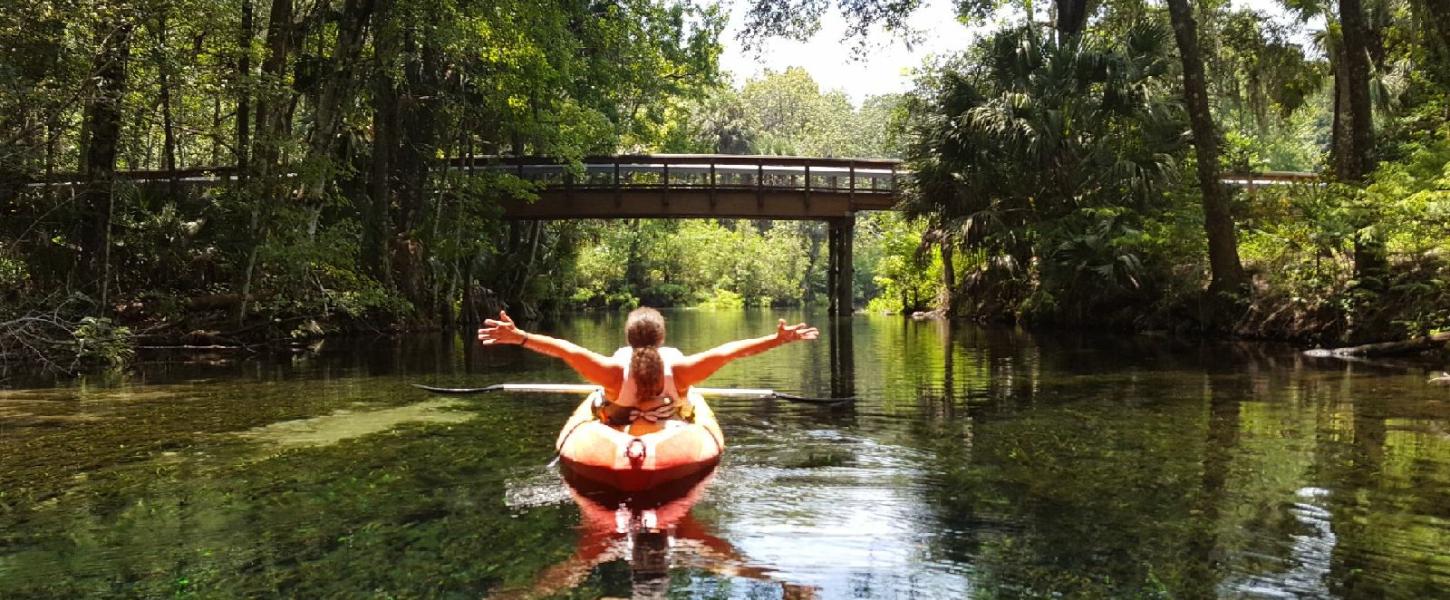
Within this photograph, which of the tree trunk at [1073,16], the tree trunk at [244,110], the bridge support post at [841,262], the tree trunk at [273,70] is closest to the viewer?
the tree trunk at [244,110]

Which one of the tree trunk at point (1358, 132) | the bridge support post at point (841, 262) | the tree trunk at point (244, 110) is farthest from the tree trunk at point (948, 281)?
the tree trunk at point (244, 110)

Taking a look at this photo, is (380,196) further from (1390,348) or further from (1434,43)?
(1434,43)

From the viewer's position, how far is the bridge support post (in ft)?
119

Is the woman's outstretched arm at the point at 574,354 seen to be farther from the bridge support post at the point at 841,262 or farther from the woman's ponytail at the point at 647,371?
the bridge support post at the point at 841,262

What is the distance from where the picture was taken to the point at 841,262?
1468 inches

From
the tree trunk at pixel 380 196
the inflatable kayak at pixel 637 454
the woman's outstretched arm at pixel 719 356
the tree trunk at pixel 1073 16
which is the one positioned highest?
the tree trunk at pixel 1073 16

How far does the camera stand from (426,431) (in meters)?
8.48

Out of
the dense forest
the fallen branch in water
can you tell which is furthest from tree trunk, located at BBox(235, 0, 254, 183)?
the fallen branch in water

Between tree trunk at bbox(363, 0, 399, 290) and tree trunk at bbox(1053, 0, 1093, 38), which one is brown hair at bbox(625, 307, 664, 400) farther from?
tree trunk at bbox(1053, 0, 1093, 38)

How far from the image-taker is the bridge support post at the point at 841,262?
36.3 metres

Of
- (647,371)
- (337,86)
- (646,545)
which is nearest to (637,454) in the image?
(647,371)

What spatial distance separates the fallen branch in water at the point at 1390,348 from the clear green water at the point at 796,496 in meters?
2.15

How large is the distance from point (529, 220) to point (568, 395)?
75.7 feet

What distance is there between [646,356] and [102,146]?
1240 cm
